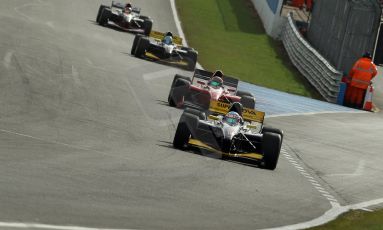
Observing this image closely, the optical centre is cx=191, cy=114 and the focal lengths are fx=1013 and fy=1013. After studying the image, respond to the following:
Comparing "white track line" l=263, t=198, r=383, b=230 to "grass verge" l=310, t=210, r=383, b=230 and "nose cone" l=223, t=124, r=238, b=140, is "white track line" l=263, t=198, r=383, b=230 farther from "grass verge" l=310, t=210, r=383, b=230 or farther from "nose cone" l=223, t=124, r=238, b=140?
"nose cone" l=223, t=124, r=238, b=140

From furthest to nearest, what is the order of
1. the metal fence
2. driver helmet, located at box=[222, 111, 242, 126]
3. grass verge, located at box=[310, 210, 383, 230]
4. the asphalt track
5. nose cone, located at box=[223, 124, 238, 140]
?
the metal fence < driver helmet, located at box=[222, 111, 242, 126] < nose cone, located at box=[223, 124, 238, 140] < grass verge, located at box=[310, 210, 383, 230] < the asphalt track

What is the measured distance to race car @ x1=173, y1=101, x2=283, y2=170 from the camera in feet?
54.9

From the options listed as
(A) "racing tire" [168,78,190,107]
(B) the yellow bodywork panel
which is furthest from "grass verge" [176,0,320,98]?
(B) the yellow bodywork panel

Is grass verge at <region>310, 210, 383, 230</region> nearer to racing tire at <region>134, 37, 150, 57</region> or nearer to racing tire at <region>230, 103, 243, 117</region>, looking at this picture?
racing tire at <region>230, 103, 243, 117</region>

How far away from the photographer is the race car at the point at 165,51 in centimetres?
3006

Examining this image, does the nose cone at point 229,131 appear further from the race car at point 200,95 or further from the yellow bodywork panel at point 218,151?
the race car at point 200,95

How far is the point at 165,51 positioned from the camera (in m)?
30.2

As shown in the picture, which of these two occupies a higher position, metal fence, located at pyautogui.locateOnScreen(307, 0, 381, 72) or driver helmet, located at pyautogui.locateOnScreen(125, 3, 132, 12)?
metal fence, located at pyautogui.locateOnScreen(307, 0, 381, 72)

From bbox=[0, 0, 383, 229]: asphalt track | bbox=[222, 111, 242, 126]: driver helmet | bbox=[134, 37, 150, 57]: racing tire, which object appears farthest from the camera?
bbox=[134, 37, 150, 57]: racing tire

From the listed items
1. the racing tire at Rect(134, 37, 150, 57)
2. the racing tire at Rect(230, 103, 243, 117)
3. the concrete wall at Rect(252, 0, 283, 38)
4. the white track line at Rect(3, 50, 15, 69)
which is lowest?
the white track line at Rect(3, 50, 15, 69)

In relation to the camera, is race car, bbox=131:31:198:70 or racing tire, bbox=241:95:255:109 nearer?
racing tire, bbox=241:95:255:109

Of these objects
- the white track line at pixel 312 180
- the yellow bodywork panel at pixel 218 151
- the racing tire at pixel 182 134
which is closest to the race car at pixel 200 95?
the white track line at pixel 312 180

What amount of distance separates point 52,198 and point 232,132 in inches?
281

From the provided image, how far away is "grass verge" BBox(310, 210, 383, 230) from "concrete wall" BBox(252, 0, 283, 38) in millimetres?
29090
